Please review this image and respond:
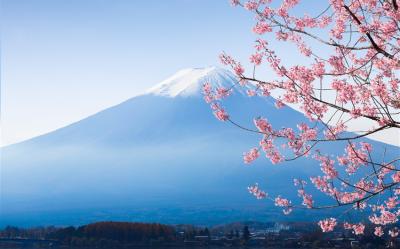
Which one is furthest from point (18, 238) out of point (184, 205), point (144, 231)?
point (184, 205)

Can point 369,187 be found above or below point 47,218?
below

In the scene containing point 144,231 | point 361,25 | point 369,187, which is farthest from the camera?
point 144,231

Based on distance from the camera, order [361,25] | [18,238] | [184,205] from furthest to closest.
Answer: [184,205] → [18,238] → [361,25]

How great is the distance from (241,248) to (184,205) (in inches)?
4133

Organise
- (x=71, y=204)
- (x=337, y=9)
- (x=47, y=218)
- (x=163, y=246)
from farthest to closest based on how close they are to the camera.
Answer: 1. (x=71, y=204)
2. (x=47, y=218)
3. (x=163, y=246)
4. (x=337, y=9)

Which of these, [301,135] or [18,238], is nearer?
[301,135]

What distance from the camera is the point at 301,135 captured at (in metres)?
7.50

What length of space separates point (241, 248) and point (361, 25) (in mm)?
61049

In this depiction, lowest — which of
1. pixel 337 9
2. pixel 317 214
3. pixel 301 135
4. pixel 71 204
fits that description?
pixel 301 135

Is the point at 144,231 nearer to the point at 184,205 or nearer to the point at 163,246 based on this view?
the point at 163,246

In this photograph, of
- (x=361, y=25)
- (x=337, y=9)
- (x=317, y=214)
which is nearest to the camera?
(x=361, y=25)

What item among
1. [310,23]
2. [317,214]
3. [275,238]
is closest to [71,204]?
[317,214]

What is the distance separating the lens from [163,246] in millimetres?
65188

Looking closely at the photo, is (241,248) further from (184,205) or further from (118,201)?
(118,201)
